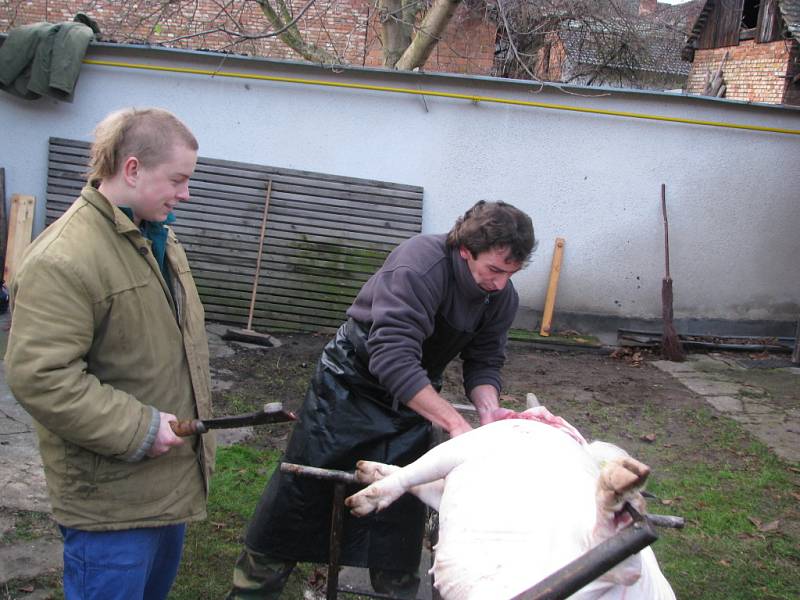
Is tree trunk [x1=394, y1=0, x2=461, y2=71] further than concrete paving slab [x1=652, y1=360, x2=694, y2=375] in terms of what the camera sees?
Yes

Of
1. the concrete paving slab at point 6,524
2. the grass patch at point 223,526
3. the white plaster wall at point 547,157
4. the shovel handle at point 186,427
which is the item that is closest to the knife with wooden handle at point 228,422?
the shovel handle at point 186,427

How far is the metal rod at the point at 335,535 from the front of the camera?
96.9 inches

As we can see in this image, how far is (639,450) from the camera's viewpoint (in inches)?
204

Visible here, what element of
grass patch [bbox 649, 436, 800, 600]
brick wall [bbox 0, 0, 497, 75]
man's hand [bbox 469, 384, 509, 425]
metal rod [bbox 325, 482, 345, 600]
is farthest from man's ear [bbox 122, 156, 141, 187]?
brick wall [bbox 0, 0, 497, 75]

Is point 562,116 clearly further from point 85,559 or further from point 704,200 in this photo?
point 85,559

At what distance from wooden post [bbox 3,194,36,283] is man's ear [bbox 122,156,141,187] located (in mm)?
5945

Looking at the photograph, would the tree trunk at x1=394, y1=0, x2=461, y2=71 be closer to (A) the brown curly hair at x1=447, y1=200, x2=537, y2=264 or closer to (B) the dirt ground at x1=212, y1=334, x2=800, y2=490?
(B) the dirt ground at x1=212, y1=334, x2=800, y2=490

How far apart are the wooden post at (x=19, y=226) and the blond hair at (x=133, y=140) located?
19.4 feet

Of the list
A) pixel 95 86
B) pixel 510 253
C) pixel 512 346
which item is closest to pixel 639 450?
pixel 512 346

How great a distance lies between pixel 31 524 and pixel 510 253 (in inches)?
104

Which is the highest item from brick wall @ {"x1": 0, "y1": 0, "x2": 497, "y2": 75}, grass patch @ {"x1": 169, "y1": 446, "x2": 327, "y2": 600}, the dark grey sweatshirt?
brick wall @ {"x1": 0, "y1": 0, "x2": 497, "y2": 75}

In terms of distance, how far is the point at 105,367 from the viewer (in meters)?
1.86

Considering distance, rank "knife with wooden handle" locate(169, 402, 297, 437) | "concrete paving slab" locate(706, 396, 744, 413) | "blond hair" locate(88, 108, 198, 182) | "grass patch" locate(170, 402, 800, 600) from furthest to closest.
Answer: "concrete paving slab" locate(706, 396, 744, 413) → "grass patch" locate(170, 402, 800, 600) → "knife with wooden handle" locate(169, 402, 297, 437) → "blond hair" locate(88, 108, 198, 182)

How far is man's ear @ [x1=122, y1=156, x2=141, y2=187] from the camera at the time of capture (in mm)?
1818
